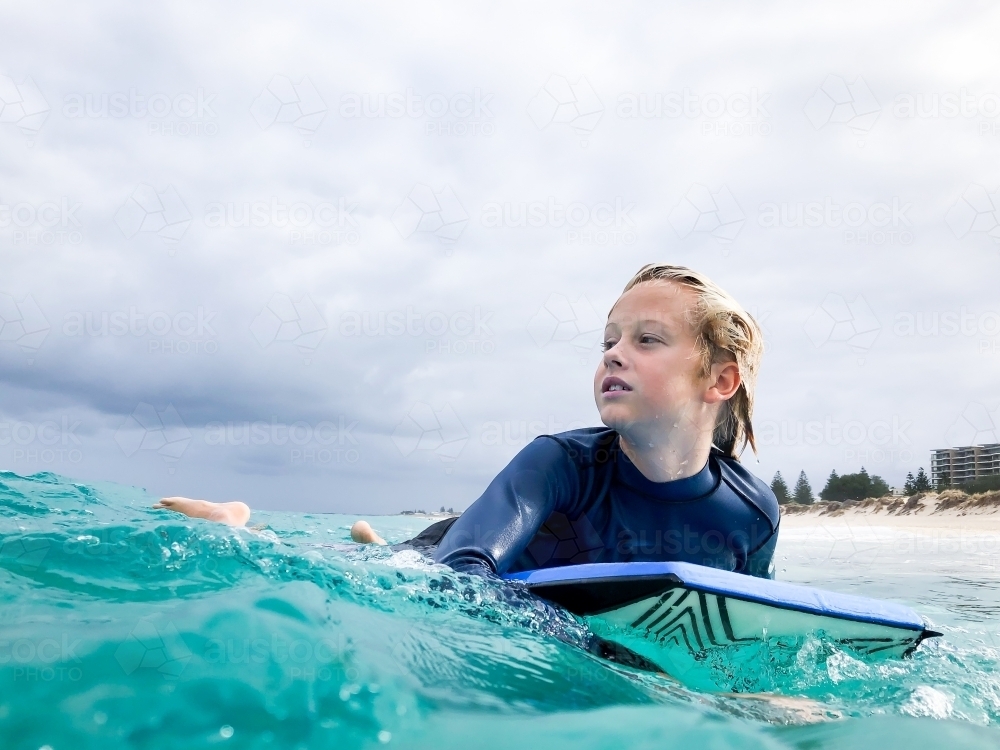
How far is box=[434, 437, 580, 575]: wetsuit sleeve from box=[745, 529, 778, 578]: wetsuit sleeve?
3.01 ft

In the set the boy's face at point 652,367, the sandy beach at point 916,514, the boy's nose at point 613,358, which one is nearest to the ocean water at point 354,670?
the boy's face at point 652,367

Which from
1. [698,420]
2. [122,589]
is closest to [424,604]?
[122,589]

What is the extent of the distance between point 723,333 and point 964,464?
31.5 m

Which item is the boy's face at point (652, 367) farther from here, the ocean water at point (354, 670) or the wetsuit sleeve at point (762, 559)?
the ocean water at point (354, 670)

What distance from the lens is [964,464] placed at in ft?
94.3

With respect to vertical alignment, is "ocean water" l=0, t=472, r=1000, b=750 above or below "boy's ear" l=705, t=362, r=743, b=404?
below

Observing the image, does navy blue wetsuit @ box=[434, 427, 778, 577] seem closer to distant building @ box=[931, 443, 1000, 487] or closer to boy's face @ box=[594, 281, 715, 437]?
boy's face @ box=[594, 281, 715, 437]

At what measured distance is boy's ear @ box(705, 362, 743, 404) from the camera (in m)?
3.13

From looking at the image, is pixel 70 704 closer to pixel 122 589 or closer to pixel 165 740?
pixel 165 740

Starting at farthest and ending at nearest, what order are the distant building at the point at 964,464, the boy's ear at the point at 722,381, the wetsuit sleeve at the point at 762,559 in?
the distant building at the point at 964,464 → the wetsuit sleeve at the point at 762,559 → the boy's ear at the point at 722,381

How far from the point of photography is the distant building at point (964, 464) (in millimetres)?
23875

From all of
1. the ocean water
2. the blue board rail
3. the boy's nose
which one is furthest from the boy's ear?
the ocean water

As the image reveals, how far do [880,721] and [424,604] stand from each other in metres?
1.20

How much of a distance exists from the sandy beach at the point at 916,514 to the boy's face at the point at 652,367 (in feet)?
46.3
